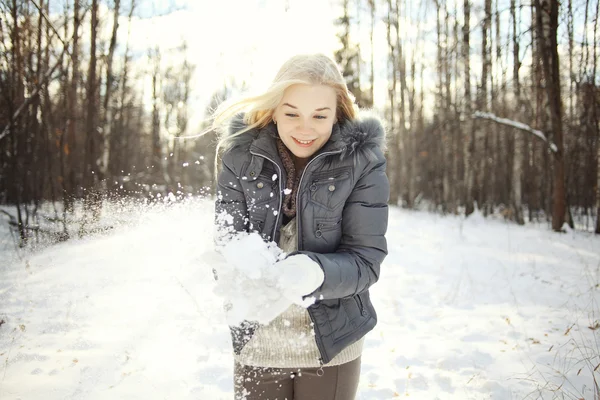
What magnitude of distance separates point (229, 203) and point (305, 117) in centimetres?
48

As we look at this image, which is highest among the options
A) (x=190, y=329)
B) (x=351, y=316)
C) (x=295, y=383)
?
(x=351, y=316)

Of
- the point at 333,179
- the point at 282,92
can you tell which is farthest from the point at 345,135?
the point at 282,92

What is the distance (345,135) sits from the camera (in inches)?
61.1

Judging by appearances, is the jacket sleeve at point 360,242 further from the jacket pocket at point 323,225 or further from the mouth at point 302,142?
the mouth at point 302,142

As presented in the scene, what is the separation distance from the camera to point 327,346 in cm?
137

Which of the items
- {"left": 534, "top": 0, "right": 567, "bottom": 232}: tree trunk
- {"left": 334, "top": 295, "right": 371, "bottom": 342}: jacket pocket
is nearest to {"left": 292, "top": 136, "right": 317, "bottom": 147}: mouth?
{"left": 334, "top": 295, "right": 371, "bottom": 342}: jacket pocket

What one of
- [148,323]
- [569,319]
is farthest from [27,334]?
[569,319]

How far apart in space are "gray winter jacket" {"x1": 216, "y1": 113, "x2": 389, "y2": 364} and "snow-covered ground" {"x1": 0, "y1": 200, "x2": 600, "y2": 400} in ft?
0.83

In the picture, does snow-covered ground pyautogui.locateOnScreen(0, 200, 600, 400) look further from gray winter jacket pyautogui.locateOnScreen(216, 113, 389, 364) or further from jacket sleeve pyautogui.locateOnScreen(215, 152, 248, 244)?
gray winter jacket pyautogui.locateOnScreen(216, 113, 389, 364)

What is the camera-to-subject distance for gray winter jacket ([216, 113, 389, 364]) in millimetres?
1393

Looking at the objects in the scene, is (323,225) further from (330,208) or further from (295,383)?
(295,383)

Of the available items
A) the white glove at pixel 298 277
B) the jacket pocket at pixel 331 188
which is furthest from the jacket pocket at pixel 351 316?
the jacket pocket at pixel 331 188

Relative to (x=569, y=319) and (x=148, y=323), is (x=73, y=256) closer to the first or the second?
(x=148, y=323)

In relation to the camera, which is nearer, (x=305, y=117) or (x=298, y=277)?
(x=298, y=277)
